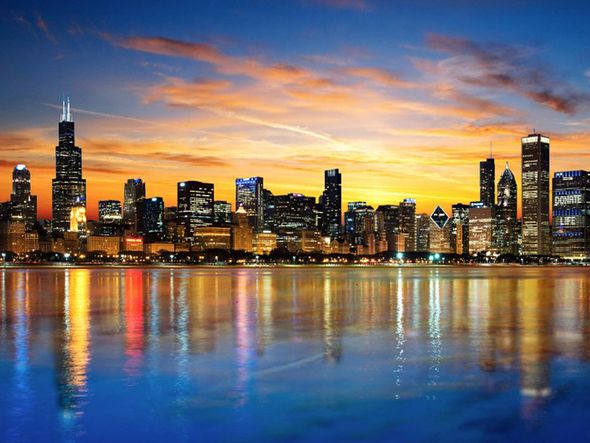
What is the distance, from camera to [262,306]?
1743 inches

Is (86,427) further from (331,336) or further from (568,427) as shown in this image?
(331,336)

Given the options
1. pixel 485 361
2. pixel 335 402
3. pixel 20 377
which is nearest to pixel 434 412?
pixel 335 402

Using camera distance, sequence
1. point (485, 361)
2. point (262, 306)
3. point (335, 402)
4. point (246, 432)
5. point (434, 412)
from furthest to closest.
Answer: point (262, 306), point (485, 361), point (335, 402), point (434, 412), point (246, 432)

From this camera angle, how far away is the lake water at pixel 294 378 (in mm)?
14281

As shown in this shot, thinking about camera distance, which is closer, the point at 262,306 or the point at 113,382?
the point at 113,382

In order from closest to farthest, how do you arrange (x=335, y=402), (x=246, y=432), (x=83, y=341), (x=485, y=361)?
1. (x=246, y=432)
2. (x=335, y=402)
3. (x=485, y=361)
4. (x=83, y=341)

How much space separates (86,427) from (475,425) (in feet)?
26.7

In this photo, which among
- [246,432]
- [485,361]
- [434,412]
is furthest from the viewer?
[485,361]

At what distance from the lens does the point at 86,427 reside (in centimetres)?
1429

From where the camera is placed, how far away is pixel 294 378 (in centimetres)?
1930

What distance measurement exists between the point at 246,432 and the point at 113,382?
6.10 m

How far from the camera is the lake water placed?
46.9 feet

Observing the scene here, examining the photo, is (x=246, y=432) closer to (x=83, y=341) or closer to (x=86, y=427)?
(x=86, y=427)

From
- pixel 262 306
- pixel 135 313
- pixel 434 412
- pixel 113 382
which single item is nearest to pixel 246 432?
pixel 434 412
